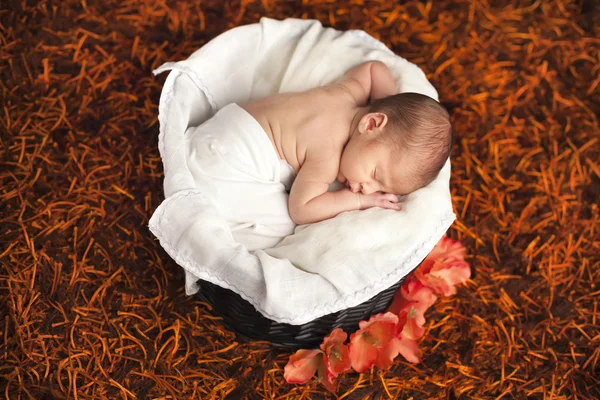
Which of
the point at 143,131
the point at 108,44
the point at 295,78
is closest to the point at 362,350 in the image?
the point at 295,78

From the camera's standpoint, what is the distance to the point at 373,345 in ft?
5.34

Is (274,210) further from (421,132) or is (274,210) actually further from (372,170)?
(421,132)

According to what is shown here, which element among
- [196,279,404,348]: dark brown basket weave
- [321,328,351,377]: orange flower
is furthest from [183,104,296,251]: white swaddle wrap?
[321,328,351,377]: orange flower

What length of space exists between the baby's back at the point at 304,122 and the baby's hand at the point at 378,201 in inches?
5.8

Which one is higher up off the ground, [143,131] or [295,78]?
[295,78]

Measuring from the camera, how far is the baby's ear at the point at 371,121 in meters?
1.65

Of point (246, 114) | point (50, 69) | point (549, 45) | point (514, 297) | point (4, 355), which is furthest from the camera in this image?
point (549, 45)

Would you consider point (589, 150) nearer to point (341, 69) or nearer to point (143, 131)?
point (341, 69)

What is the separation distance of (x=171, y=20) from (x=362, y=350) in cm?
137

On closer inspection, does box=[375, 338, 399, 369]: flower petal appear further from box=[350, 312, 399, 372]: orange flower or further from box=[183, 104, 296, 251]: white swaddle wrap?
box=[183, 104, 296, 251]: white swaddle wrap

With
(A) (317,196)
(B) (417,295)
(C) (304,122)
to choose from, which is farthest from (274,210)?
(B) (417,295)

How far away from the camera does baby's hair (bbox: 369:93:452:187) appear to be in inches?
62.9

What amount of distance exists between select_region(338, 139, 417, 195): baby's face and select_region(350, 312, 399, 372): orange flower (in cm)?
34

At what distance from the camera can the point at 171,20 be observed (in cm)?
226
